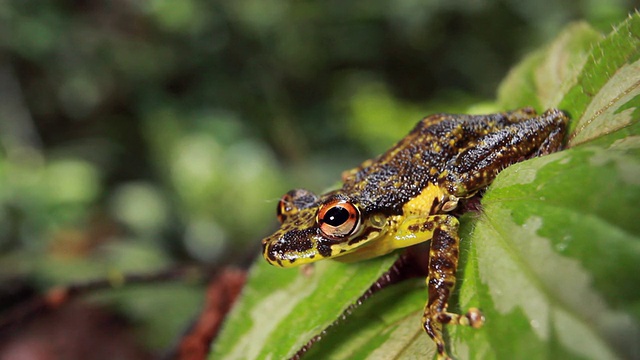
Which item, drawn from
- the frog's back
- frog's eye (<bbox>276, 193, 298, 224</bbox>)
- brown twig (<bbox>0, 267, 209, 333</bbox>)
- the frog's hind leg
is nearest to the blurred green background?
brown twig (<bbox>0, 267, 209, 333</bbox>)

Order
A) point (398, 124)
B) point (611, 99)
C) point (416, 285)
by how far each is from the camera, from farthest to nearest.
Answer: point (398, 124) → point (416, 285) → point (611, 99)

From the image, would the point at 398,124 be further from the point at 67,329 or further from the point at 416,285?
the point at 416,285

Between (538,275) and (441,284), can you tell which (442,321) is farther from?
(538,275)

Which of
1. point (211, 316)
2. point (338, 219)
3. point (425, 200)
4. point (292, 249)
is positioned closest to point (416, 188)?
point (425, 200)

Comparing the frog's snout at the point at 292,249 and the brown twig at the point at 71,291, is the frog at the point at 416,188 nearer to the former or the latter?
the frog's snout at the point at 292,249

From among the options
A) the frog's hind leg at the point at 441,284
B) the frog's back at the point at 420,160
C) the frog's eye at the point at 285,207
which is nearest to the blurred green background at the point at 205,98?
the frog's eye at the point at 285,207

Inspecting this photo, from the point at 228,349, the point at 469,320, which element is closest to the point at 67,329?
the point at 228,349
